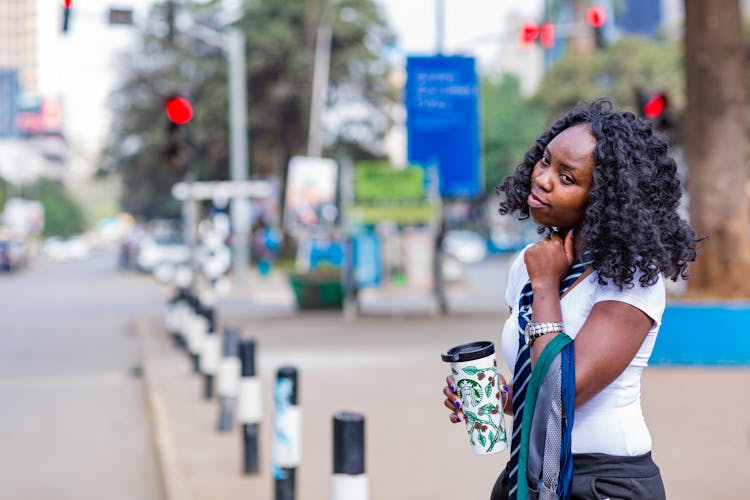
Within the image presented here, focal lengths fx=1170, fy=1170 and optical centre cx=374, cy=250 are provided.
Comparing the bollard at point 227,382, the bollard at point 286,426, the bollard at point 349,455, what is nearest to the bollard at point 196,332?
the bollard at point 227,382

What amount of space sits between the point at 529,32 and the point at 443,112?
10.9ft

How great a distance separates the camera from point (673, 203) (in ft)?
7.86

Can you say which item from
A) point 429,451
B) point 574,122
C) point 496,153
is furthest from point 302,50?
point 574,122

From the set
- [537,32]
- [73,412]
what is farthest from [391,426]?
[537,32]

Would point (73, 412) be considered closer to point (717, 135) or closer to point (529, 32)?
point (717, 135)

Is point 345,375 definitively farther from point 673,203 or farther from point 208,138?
point 208,138

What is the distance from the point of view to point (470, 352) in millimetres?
2406

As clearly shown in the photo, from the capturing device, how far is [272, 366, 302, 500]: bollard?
5.58 m

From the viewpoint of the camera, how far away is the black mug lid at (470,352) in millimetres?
2404

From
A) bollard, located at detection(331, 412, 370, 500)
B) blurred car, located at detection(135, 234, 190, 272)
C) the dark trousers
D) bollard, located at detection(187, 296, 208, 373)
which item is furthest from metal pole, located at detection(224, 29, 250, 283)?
the dark trousers

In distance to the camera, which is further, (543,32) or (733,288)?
(543,32)

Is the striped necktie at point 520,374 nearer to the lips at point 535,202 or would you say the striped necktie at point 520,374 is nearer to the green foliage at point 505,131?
the lips at point 535,202

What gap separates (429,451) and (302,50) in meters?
38.8

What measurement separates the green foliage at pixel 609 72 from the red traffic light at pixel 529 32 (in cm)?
3684
